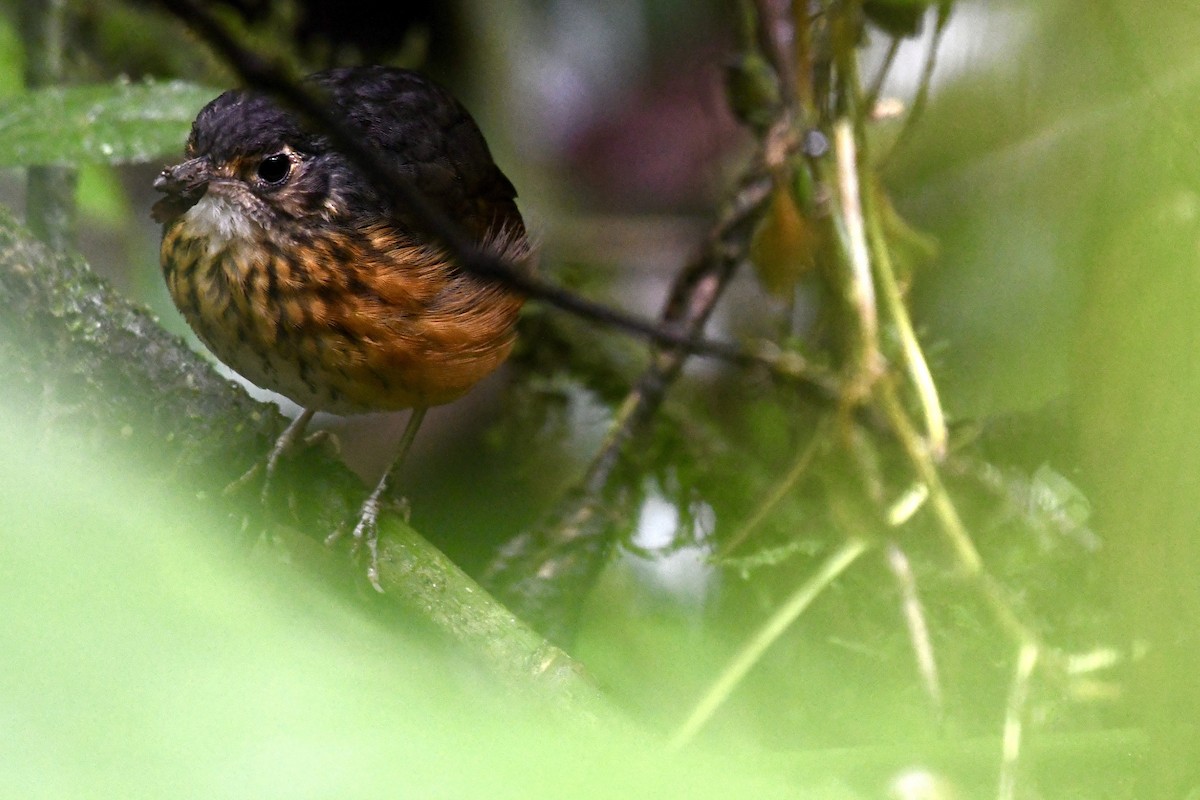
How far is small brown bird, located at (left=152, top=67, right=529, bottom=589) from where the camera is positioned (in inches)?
58.0

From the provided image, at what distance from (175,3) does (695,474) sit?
1798 mm

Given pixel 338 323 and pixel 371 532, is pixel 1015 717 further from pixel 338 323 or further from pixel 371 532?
pixel 338 323

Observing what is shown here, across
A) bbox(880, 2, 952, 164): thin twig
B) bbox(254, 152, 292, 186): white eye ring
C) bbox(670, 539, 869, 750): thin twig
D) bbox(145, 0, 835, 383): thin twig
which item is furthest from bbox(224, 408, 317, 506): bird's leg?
bbox(880, 2, 952, 164): thin twig

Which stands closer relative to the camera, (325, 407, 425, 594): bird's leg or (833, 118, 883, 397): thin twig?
(325, 407, 425, 594): bird's leg

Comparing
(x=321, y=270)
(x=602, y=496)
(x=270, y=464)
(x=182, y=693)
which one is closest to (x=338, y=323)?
(x=321, y=270)

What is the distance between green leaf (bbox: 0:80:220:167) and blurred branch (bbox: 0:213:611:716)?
0.25 metres

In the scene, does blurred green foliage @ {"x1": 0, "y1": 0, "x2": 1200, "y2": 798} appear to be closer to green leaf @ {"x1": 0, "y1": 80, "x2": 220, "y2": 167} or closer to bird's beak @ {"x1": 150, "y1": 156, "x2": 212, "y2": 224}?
green leaf @ {"x1": 0, "y1": 80, "x2": 220, "y2": 167}

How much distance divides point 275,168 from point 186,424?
0.44 m

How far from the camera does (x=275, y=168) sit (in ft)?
5.01

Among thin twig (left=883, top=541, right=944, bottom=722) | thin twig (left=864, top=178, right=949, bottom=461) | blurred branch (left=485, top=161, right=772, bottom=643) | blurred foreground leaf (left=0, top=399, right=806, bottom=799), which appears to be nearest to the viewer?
blurred foreground leaf (left=0, top=399, right=806, bottom=799)

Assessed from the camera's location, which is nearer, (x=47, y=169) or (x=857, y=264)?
(x=857, y=264)

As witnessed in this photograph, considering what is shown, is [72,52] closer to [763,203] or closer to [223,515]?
[763,203]

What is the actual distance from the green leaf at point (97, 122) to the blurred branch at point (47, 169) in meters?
0.27

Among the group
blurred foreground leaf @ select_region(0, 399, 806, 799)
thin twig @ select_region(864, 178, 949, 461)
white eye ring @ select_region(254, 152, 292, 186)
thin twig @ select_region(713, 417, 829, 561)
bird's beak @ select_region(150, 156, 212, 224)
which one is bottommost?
blurred foreground leaf @ select_region(0, 399, 806, 799)
